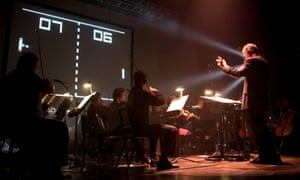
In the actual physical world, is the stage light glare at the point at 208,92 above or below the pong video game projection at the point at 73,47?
below

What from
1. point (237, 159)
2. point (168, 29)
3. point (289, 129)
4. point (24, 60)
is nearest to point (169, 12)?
point (168, 29)

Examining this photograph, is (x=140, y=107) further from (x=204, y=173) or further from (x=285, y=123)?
(x=285, y=123)

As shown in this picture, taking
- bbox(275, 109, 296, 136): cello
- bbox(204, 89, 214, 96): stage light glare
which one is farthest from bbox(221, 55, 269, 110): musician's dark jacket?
bbox(204, 89, 214, 96): stage light glare

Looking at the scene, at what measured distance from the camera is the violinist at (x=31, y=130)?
2.29 metres

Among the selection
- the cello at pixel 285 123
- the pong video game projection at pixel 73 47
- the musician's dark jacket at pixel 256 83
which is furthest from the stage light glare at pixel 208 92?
the musician's dark jacket at pixel 256 83

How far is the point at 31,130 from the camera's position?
2.28 metres

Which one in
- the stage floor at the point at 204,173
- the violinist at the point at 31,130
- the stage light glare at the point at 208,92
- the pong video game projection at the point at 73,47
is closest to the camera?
the violinist at the point at 31,130

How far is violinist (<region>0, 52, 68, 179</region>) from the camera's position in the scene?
2.29m

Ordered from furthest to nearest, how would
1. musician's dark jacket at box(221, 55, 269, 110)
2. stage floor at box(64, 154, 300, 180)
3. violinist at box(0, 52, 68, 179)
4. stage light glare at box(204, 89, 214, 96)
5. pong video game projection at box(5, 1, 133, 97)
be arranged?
1. stage light glare at box(204, 89, 214, 96)
2. pong video game projection at box(5, 1, 133, 97)
3. musician's dark jacket at box(221, 55, 269, 110)
4. stage floor at box(64, 154, 300, 180)
5. violinist at box(0, 52, 68, 179)

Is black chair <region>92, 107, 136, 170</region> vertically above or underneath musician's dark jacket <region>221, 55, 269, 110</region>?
underneath

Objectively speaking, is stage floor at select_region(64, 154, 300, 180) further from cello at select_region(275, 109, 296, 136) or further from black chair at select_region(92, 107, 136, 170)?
cello at select_region(275, 109, 296, 136)

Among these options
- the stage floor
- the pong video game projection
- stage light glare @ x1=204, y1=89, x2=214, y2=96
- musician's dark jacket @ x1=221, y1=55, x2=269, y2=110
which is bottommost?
the stage floor

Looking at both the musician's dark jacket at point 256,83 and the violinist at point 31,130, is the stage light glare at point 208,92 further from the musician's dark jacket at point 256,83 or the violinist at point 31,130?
the violinist at point 31,130

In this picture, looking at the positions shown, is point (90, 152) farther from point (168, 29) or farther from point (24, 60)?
point (168, 29)
